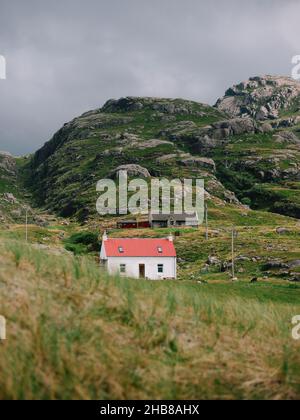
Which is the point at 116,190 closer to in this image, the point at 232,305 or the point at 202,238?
the point at 202,238

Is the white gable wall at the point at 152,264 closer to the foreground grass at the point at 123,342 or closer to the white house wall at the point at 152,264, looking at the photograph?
the white house wall at the point at 152,264

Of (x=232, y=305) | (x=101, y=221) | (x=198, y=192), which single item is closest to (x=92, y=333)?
(x=232, y=305)

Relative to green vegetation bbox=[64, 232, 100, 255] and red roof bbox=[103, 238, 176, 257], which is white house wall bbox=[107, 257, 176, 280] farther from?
green vegetation bbox=[64, 232, 100, 255]

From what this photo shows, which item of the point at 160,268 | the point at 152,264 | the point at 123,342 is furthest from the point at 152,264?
the point at 123,342

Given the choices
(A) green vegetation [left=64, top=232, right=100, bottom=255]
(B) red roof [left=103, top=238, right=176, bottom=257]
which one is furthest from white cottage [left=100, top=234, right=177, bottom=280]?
(A) green vegetation [left=64, top=232, right=100, bottom=255]

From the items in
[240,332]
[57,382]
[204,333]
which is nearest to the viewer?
[57,382]

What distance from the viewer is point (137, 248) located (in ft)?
237

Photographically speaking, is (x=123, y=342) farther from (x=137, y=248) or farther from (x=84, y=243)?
(x=84, y=243)

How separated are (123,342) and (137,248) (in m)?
63.1

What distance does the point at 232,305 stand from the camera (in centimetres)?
1221

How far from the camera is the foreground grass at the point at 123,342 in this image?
26.1 feet

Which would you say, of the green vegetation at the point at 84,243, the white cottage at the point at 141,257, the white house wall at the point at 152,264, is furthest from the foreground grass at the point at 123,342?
the green vegetation at the point at 84,243

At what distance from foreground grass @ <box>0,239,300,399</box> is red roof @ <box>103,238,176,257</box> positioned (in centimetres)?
5881
